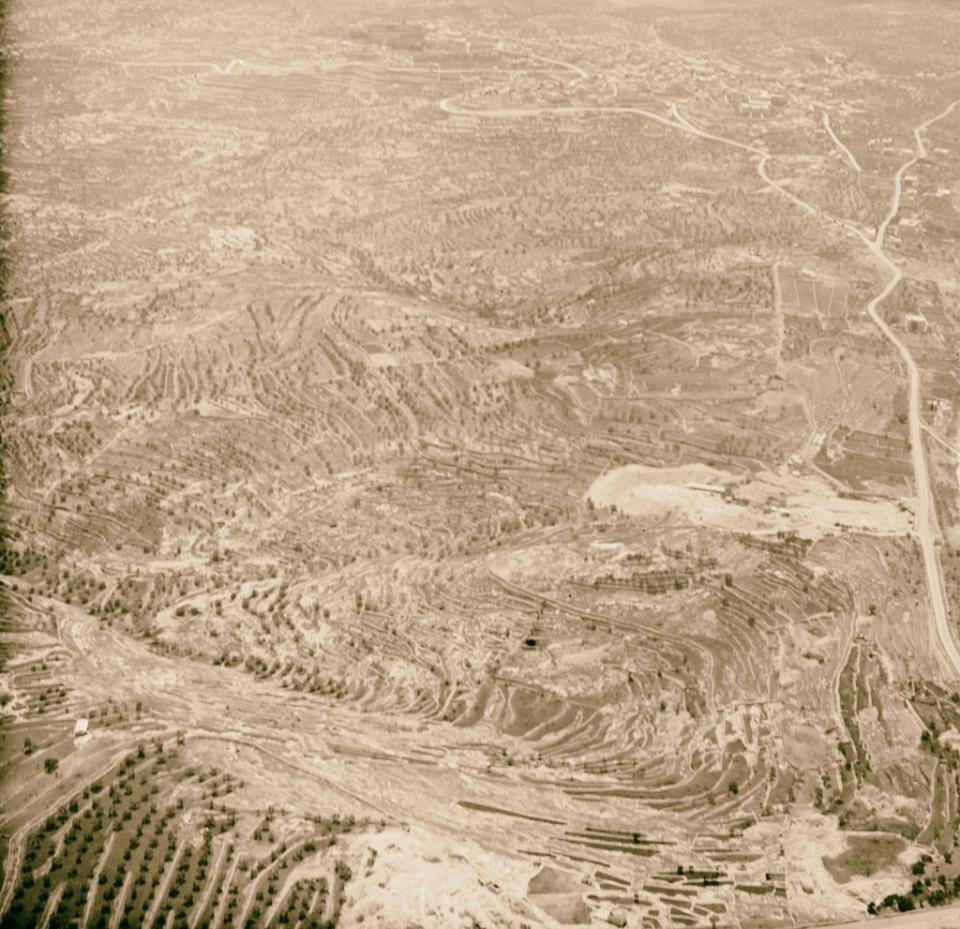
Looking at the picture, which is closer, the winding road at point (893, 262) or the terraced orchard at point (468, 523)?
the terraced orchard at point (468, 523)

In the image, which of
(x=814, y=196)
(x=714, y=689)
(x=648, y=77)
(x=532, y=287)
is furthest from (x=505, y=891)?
(x=648, y=77)

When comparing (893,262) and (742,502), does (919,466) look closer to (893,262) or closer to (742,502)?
(742,502)

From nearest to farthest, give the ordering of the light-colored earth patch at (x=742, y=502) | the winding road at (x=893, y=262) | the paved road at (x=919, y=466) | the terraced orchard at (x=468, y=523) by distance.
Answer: the terraced orchard at (x=468, y=523) < the paved road at (x=919, y=466) < the winding road at (x=893, y=262) < the light-colored earth patch at (x=742, y=502)

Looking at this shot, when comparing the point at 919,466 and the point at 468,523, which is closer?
the point at 468,523

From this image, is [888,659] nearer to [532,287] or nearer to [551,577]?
[551,577]

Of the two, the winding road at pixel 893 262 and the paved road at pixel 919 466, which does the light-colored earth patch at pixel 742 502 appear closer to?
the paved road at pixel 919 466

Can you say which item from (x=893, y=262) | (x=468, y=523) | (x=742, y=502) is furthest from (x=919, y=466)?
(x=893, y=262)

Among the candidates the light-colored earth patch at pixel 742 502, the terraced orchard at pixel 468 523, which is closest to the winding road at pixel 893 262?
the terraced orchard at pixel 468 523

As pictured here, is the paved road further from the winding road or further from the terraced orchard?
the terraced orchard

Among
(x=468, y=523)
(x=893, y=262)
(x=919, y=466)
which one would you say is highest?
(x=893, y=262)
